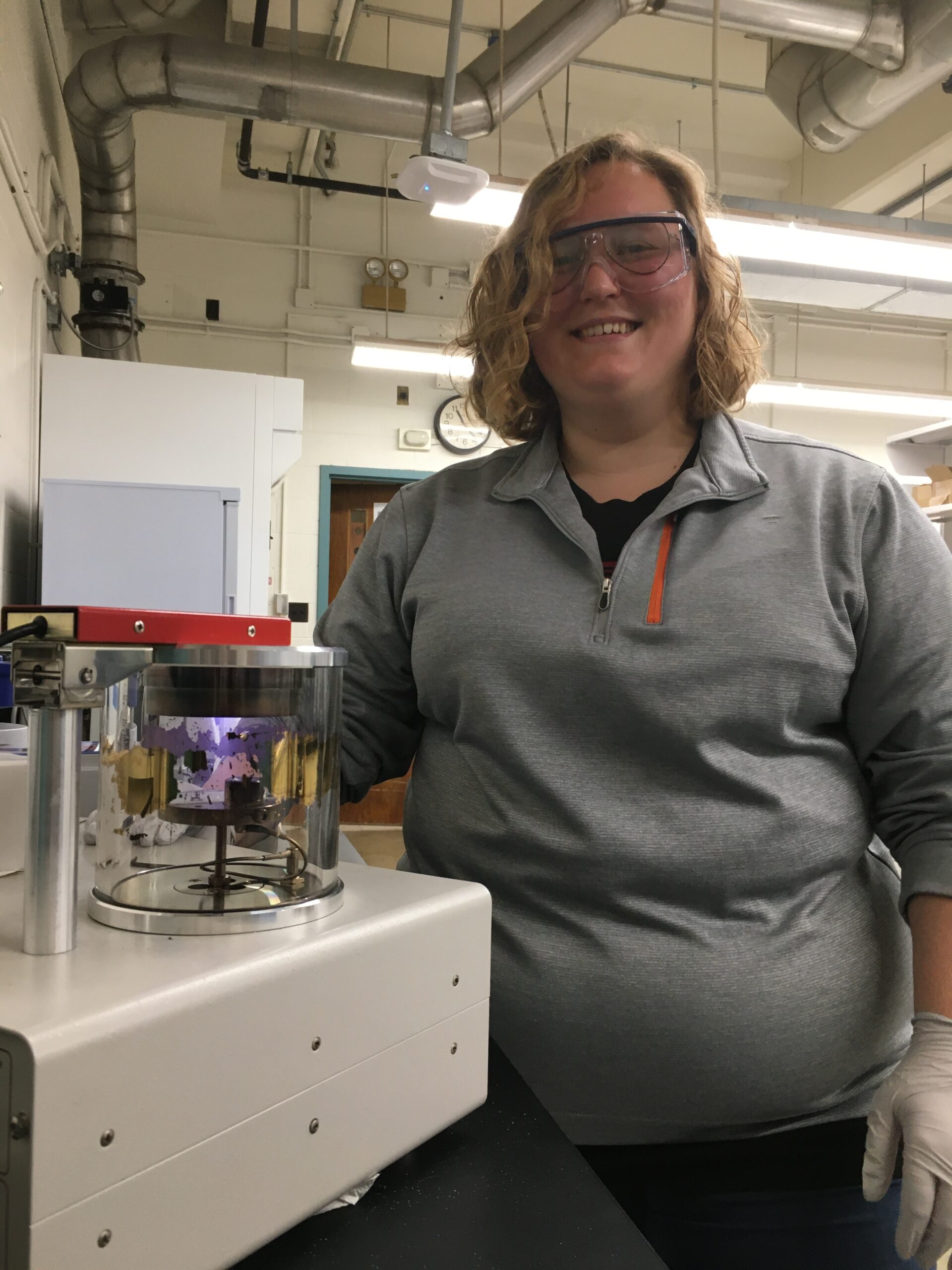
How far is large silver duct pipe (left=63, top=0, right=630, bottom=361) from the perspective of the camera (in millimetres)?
3170

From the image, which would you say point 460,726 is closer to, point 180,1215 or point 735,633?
point 735,633

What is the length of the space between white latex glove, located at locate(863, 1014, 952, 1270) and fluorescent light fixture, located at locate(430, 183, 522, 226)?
2.18 metres

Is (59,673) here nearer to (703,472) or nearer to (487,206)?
(703,472)

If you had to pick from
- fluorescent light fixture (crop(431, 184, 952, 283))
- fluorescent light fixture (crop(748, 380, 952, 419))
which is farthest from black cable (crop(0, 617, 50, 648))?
fluorescent light fixture (crop(748, 380, 952, 419))

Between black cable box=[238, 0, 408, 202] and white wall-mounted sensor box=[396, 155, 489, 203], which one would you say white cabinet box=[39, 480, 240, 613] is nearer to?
white wall-mounted sensor box=[396, 155, 489, 203]

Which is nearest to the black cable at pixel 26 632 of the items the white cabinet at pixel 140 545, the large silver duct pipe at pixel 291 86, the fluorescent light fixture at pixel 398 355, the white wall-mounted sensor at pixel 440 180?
the white wall-mounted sensor at pixel 440 180

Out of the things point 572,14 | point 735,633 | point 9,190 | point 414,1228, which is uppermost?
point 572,14

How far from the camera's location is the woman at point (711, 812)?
0.90 m

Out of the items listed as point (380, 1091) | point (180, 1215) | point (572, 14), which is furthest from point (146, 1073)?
point (572, 14)

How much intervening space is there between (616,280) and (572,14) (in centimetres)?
272

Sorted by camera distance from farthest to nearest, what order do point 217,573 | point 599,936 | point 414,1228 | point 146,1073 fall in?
point 217,573, point 599,936, point 414,1228, point 146,1073

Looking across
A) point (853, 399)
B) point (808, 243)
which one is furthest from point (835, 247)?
point (853, 399)

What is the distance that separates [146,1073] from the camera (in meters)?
0.49

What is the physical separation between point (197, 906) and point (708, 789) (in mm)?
518
